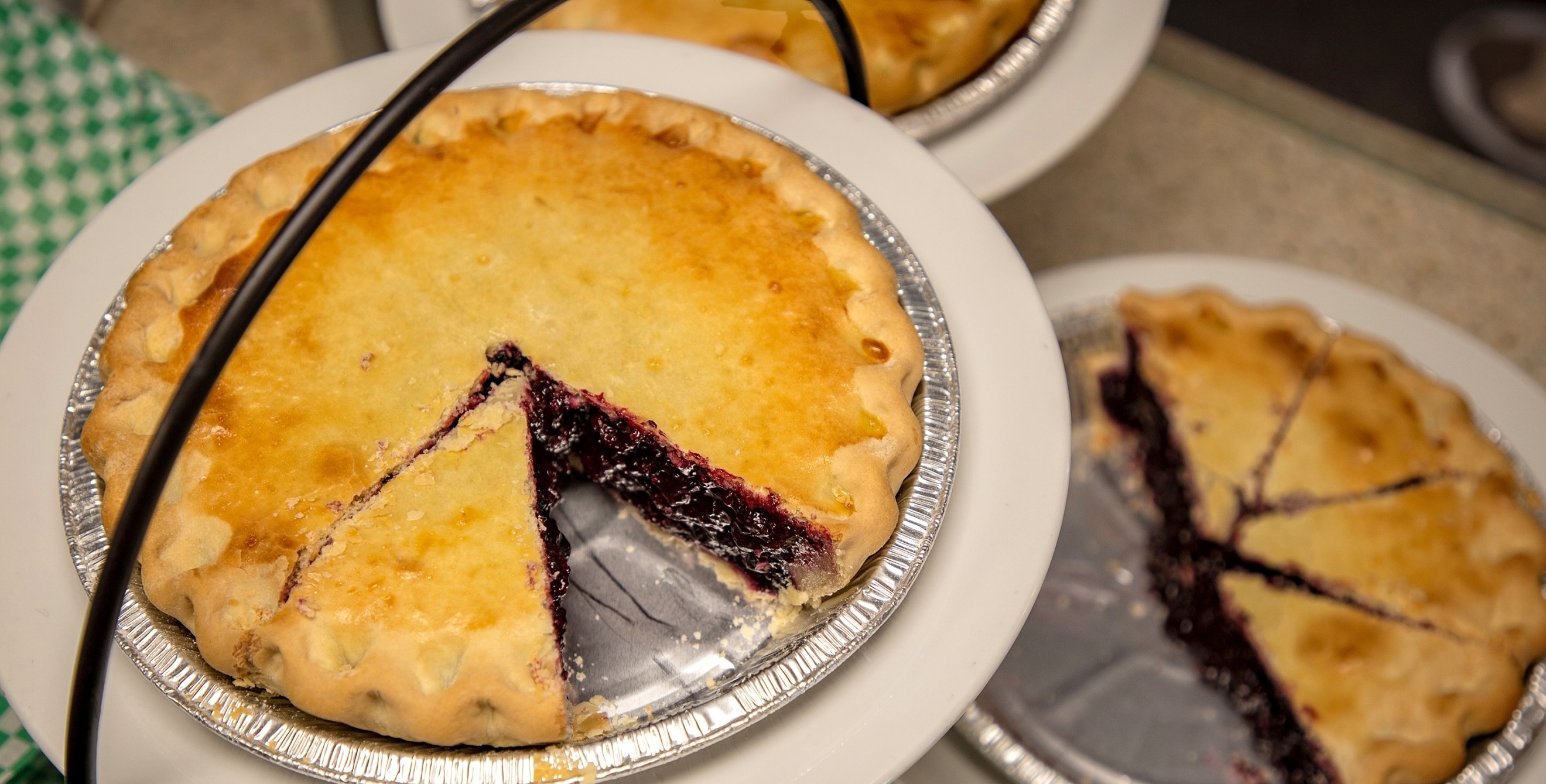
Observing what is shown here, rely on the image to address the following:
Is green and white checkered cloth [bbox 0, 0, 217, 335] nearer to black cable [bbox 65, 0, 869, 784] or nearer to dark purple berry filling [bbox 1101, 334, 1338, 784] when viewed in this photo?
black cable [bbox 65, 0, 869, 784]

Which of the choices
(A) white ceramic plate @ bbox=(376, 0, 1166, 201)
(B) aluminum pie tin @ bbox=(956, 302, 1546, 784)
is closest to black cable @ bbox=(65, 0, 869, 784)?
(A) white ceramic plate @ bbox=(376, 0, 1166, 201)

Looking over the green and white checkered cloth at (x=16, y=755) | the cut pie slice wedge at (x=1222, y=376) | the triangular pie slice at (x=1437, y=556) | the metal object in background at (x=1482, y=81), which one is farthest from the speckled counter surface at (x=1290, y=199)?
the green and white checkered cloth at (x=16, y=755)

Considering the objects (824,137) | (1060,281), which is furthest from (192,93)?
(1060,281)

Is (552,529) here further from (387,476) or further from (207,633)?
(207,633)

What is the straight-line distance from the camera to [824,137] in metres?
1.80

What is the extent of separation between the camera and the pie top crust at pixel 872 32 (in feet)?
7.43

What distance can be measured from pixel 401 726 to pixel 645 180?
906 millimetres

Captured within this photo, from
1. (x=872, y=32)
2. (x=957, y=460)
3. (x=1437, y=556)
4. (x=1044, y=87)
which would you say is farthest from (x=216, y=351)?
(x=1437, y=556)

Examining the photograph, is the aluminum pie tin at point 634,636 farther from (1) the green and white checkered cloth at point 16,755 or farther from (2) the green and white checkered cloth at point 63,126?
(2) the green and white checkered cloth at point 63,126

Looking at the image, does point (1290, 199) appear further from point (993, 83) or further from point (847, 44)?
point (847, 44)

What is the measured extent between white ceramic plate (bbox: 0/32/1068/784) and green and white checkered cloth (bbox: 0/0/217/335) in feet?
3.53

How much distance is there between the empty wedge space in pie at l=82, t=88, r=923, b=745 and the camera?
1.39 metres

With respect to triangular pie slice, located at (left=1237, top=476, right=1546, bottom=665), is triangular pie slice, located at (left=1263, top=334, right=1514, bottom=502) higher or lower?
higher

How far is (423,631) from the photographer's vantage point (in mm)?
1382
